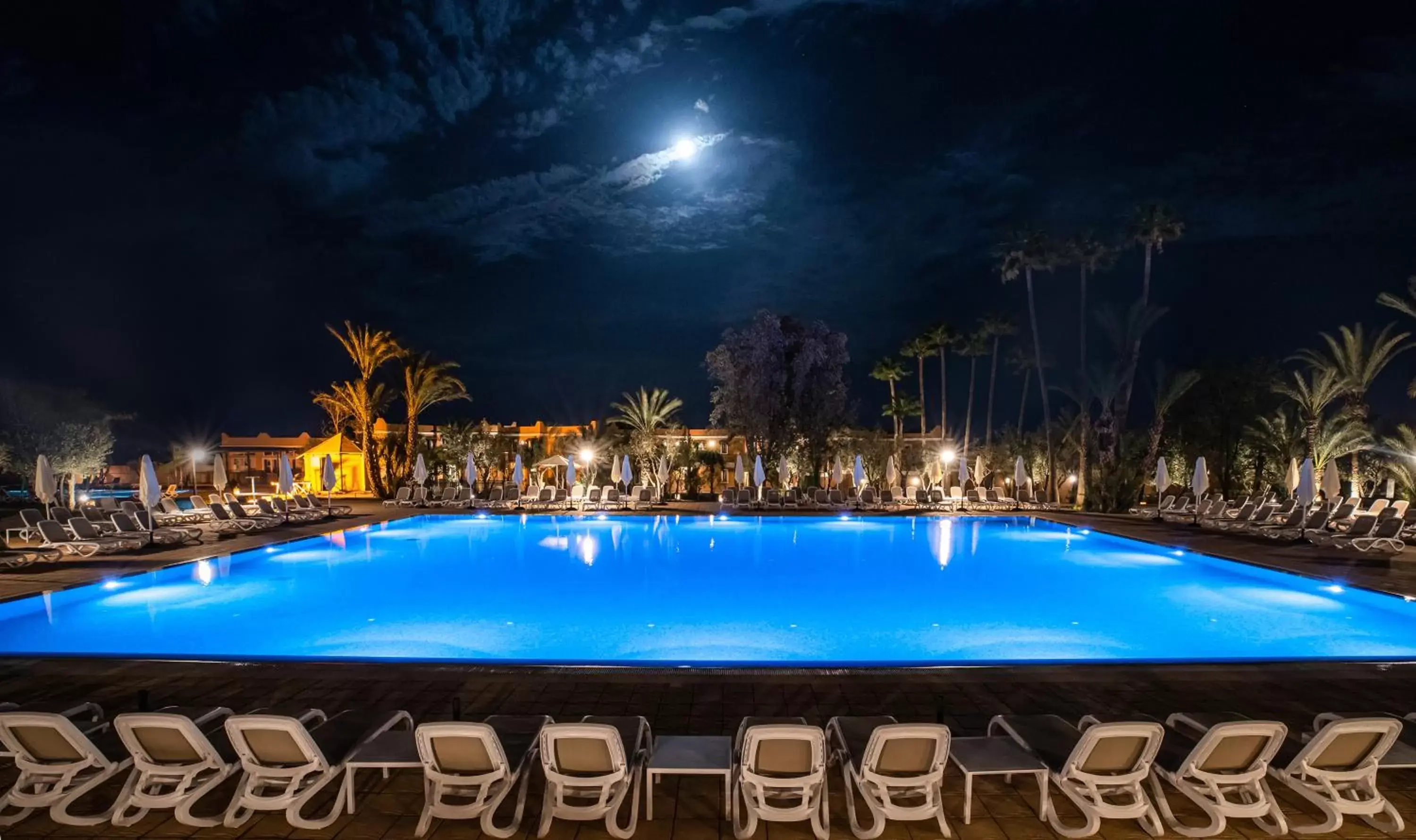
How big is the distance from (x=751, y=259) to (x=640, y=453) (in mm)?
Answer: 20684

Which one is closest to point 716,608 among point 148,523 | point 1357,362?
point 148,523

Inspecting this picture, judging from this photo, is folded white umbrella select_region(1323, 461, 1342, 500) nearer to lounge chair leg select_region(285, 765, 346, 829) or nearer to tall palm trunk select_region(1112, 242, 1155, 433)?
tall palm trunk select_region(1112, 242, 1155, 433)

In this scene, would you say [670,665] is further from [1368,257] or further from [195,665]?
[1368,257]

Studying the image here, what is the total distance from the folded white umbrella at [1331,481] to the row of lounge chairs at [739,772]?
14.6 metres

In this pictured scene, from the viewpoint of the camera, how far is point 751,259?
45.4m

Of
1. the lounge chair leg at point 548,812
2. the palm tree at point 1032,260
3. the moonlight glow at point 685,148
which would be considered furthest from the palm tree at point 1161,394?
the lounge chair leg at point 548,812

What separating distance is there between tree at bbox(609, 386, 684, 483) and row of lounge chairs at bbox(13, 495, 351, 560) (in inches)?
465

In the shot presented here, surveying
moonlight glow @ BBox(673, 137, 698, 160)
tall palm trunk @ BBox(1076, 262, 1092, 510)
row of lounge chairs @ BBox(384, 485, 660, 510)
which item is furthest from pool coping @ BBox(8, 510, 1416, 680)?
moonlight glow @ BBox(673, 137, 698, 160)

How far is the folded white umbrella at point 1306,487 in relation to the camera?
1394 cm

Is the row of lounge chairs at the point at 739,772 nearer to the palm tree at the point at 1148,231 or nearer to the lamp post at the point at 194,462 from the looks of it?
the lamp post at the point at 194,462

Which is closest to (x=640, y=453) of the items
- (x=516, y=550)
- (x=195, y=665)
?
(x=516, y=550)

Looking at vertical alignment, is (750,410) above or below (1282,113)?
below

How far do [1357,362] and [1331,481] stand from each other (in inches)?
406

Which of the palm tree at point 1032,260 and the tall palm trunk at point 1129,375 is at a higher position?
the palm tree at point 1032,260
